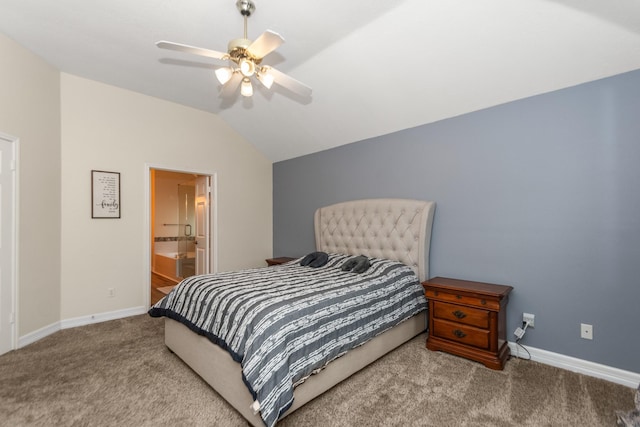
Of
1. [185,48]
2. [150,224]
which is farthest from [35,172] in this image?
[185,48]

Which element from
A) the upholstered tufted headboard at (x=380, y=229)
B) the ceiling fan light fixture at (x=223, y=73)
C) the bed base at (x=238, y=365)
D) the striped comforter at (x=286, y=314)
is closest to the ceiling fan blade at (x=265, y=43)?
the ceiling fan light fixture at (x=223, y=73)

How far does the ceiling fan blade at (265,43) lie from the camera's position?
1847 millimetres

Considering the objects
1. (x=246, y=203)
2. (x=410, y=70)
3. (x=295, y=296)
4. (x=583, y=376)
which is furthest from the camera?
(x=246, y=203)

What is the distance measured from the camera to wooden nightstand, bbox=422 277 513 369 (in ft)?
8.50

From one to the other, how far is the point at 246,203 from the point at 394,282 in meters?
3.12

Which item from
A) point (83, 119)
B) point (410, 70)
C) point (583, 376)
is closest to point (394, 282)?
point (583, 376)

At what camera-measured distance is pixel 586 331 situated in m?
2.50

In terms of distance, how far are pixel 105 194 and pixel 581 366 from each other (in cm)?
530

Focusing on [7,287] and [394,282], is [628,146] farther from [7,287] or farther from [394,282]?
[7,287]

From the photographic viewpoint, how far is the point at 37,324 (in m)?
3.15

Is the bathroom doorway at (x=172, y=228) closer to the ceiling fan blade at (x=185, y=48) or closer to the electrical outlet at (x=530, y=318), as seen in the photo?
the ceiling fan blade at (x=185, y=48)

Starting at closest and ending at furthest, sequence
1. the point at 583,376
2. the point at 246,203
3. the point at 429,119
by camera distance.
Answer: the point at 583,376 → the point at 429,119 → the point at 246,203

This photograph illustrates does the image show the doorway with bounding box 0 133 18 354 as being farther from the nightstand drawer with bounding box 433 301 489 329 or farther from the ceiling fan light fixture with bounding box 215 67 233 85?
the nightstand drawer with bounding box 433 301 489 329

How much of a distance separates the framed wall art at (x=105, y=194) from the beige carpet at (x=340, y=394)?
1618 millimetres
